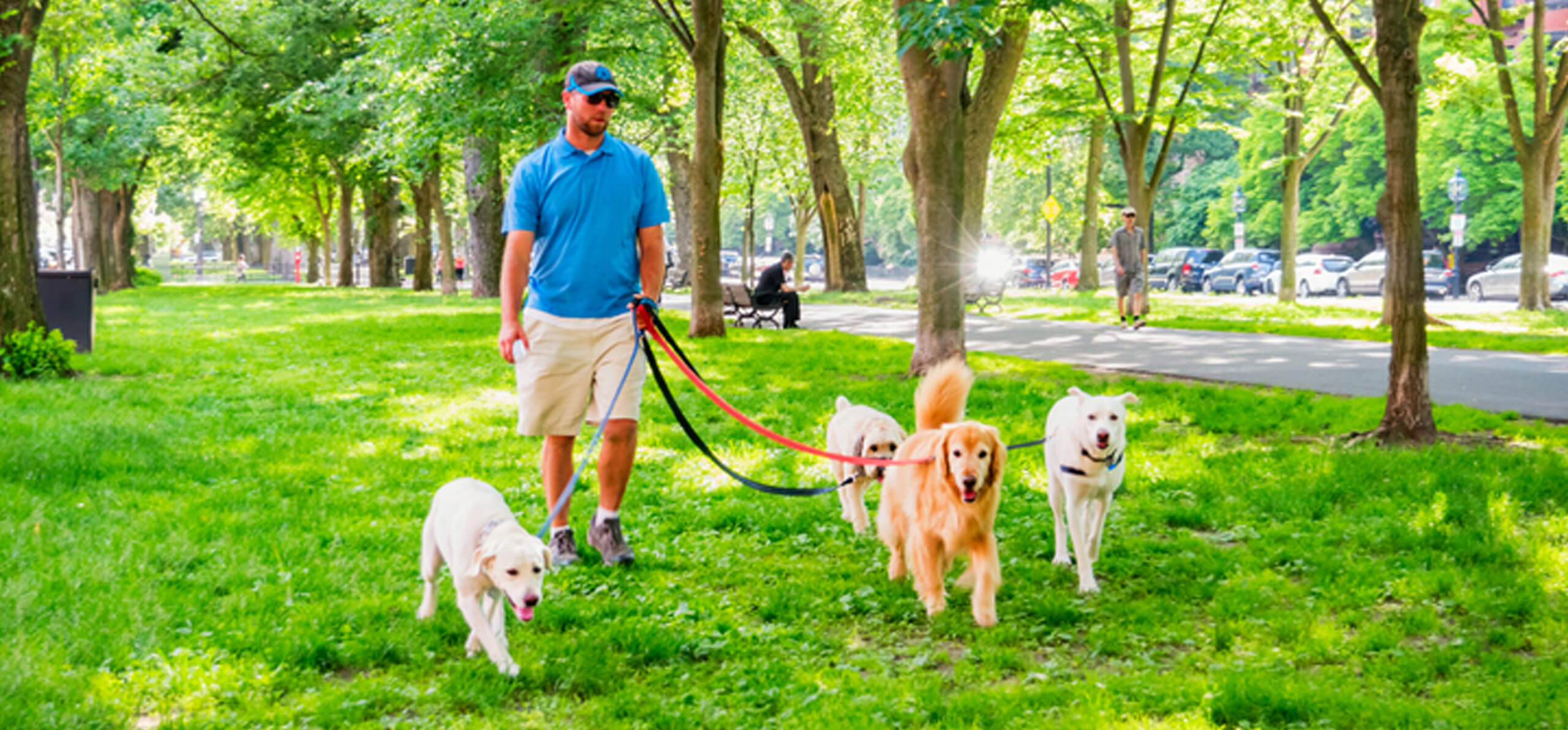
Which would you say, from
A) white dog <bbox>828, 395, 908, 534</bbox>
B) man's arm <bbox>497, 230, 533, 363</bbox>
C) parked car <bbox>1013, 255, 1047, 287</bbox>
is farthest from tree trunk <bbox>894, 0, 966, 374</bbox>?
parked car <bbox>1013, 255, 1047, 287</bbox>

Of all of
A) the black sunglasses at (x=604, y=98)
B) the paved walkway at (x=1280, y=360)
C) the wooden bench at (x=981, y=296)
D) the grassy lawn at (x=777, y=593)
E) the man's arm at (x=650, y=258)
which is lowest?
the grassy lawn at (x=777, y=593)

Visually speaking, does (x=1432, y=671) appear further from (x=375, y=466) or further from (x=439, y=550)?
(x=375, y=466)

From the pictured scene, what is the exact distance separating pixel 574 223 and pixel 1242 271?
41583 millimetres

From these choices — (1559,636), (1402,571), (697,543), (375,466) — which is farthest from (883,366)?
(1559,636)

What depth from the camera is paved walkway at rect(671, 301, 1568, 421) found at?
11.1m

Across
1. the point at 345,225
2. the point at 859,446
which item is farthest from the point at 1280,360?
the point at 345,225

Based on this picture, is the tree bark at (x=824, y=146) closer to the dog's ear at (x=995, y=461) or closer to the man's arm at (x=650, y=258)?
the man's arm at (x=650, y=258)

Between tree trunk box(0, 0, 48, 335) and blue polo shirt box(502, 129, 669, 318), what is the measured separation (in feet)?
31.2

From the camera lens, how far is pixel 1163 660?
4609 mm

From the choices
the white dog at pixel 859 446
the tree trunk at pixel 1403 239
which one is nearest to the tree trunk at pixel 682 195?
the tree trunk at pixel 1403 239

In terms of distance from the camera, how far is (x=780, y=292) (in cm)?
2100

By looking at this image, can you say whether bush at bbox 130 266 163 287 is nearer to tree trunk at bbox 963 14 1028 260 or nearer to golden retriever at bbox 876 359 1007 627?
tree trunk at bbox 963 14 1028 260

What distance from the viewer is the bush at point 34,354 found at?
12.6m

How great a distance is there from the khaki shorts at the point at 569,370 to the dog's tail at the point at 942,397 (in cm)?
131
